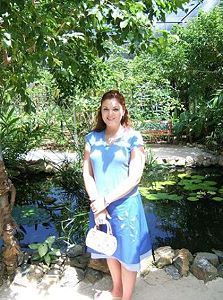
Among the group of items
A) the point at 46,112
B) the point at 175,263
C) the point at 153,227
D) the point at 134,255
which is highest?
the point at 46,112

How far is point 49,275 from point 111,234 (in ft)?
2.32

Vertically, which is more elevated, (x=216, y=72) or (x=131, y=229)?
(x=216, y=72)

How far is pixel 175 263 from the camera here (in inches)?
92.9

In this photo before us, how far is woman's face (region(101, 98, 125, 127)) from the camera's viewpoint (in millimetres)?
1858

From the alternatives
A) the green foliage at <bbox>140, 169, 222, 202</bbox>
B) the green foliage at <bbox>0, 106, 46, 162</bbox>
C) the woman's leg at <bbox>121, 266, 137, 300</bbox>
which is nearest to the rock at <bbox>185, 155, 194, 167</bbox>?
the green foliage at <bbox>140, 169, 222, 202</bbox>

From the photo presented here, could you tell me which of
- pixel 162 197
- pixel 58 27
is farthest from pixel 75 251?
pixel 162 197

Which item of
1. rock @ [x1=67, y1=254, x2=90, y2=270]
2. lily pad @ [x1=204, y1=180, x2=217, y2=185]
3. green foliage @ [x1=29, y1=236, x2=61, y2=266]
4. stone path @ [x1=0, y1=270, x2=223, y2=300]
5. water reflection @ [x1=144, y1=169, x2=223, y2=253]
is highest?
green foliage @ [x1=29, y1=236, x2=61, y2=266]

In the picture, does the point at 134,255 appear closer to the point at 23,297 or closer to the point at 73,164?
the point at 23,297

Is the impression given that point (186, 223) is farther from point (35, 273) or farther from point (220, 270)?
point (35, 273)

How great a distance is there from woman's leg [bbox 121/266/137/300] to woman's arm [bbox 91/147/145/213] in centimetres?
42

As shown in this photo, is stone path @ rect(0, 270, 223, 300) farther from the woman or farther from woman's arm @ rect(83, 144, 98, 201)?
woman's arm @ rect(83, 144, 98, 201)

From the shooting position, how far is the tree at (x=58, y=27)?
1464mm

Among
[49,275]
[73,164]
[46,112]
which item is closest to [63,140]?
[73,164]

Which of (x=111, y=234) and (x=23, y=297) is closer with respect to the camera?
(x=111, y=234)
